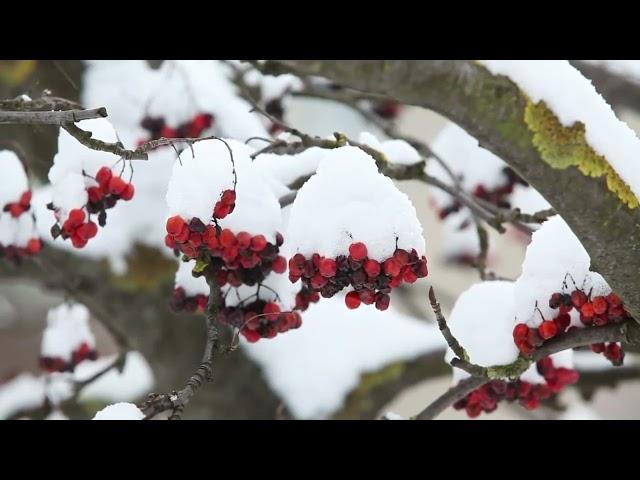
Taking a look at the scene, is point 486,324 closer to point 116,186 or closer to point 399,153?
point 399,153

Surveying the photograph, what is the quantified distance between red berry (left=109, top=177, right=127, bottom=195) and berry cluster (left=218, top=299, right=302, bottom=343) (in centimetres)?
38

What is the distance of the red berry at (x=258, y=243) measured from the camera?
5.95 feet

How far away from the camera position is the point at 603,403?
34.0ft

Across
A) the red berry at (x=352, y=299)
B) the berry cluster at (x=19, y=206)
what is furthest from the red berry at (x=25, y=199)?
the red berry at (x=352, y=299)

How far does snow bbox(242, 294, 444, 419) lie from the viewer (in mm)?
3336

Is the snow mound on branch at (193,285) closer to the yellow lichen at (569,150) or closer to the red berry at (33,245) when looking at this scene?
the red berry at (33,245)

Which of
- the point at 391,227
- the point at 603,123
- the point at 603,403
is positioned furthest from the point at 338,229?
the point at 603,403

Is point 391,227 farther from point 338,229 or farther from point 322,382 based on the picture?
point 322,382

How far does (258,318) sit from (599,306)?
78 centimetres

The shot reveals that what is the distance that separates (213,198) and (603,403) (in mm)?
9639

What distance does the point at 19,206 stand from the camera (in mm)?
2365

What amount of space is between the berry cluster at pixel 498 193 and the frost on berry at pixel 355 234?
1.33m

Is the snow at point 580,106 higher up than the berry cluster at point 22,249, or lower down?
lower down

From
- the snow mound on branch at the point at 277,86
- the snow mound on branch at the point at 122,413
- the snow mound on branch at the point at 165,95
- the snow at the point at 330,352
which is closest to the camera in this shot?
the snow mound on branch at the point at 122,413
